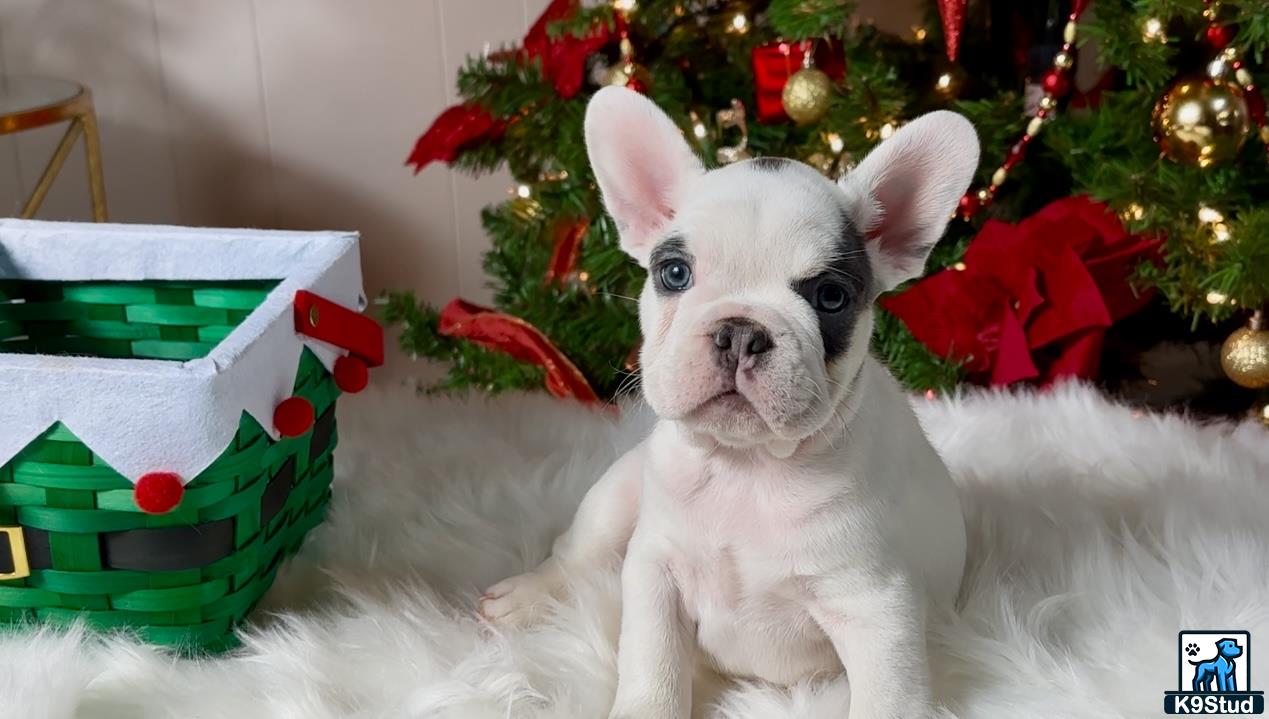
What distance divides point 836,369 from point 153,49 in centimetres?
151

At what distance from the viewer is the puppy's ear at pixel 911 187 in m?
0.88

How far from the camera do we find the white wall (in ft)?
6.40

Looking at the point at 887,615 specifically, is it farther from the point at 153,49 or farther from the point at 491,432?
the point at 153,49

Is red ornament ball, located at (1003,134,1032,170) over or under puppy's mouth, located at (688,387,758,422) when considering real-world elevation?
over

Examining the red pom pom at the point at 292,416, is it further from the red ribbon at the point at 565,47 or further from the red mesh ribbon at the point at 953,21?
the red mesh ribbon at the point at 953,21

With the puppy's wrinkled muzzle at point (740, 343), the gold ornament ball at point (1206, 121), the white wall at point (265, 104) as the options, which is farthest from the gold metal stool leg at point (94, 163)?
the gold ornament ball at point (1206, 121)

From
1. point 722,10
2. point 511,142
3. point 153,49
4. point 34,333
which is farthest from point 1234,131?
point 153,49

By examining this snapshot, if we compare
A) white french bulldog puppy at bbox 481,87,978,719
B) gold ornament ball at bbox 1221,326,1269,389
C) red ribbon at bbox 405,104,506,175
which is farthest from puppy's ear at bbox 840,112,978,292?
red ribbon at bbox 405,104,506,175

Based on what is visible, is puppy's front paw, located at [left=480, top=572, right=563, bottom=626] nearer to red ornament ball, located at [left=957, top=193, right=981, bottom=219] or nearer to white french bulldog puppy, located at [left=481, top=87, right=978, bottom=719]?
white french bulldog puppy, located at [left=481, top=87, right=978, bottom=719]

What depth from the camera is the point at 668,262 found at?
88 centimetres

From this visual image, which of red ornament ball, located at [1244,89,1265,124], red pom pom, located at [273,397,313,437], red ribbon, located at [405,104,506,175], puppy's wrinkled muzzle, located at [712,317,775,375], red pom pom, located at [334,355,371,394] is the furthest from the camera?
red ribbon, located at [405,104,506,175]

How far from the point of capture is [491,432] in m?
1.53

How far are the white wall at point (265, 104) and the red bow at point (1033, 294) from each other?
2.00 ft

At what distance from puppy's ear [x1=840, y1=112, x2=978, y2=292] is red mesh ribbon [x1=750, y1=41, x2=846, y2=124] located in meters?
0.60
